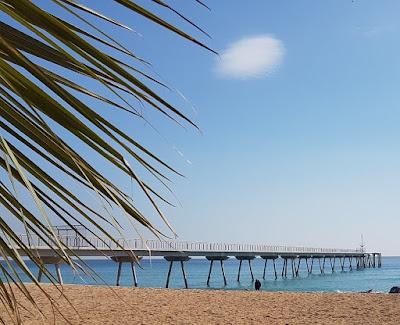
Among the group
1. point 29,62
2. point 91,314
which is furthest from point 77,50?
point 91,314

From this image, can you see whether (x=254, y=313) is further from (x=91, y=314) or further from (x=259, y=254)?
(x=259, y=254)

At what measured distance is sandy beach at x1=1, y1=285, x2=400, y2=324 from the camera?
1177 cm

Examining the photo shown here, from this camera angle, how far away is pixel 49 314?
41.0 feet

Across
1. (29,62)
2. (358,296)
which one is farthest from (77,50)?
(358,296)

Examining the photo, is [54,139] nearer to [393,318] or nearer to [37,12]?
[37,12]

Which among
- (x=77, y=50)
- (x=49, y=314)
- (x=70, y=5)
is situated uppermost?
(x=70, y=5)

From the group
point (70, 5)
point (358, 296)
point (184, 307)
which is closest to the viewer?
point (70, 5)

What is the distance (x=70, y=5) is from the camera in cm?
100

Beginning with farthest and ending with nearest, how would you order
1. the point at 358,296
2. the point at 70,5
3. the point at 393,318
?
the point at 358,296
the point at 393,318
the point at 70,5

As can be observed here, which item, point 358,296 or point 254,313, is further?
point 358,296

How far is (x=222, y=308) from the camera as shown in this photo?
13625mm

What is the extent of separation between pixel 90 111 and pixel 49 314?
40.7 feet

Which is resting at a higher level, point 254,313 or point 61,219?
point 61,219

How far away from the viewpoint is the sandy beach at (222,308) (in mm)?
11773
